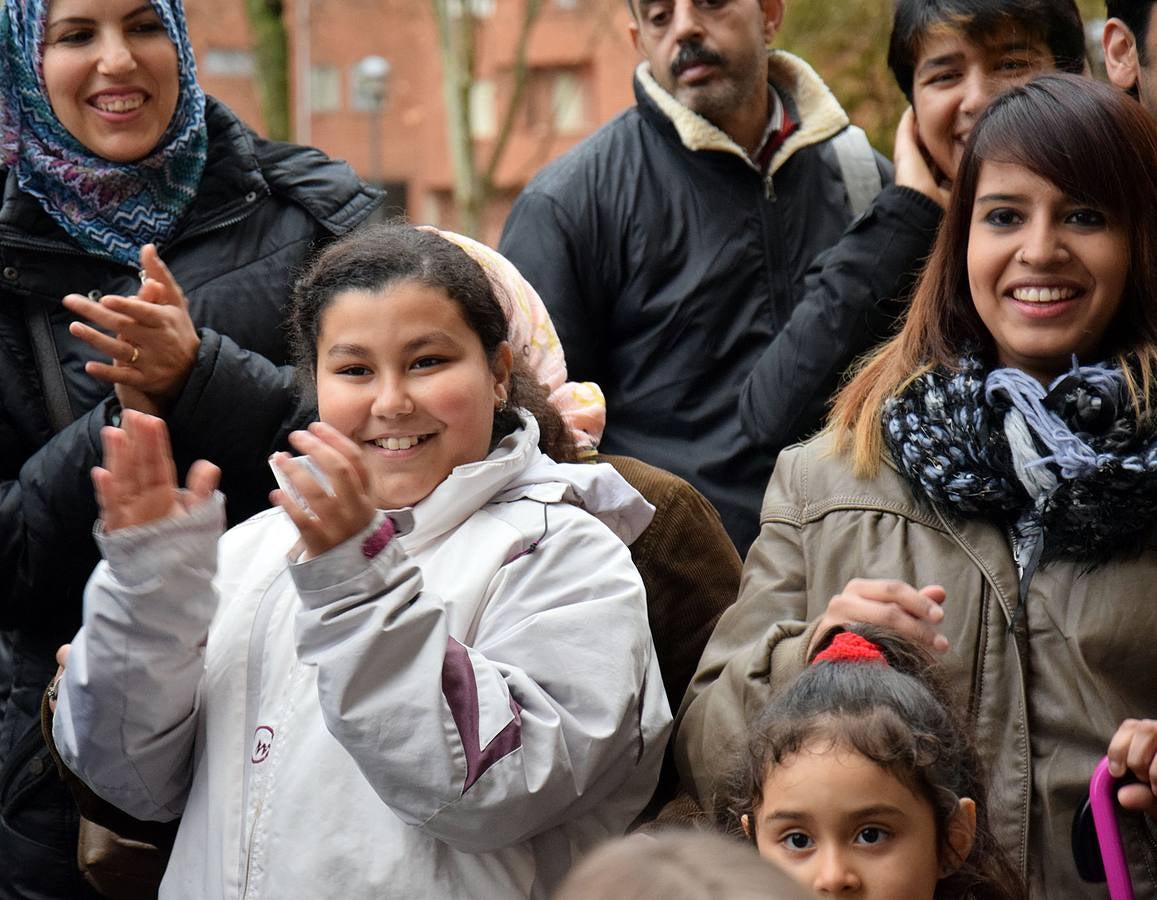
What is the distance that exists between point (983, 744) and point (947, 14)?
2.02 meters

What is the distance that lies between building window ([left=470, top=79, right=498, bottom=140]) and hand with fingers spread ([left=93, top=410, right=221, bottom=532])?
111 ft

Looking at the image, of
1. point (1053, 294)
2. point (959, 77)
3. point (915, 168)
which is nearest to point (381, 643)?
point (1053, 294)

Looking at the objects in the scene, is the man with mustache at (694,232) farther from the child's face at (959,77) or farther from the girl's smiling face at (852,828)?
the girl's smiling face at (852,828)

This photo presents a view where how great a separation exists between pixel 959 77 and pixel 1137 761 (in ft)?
6.79

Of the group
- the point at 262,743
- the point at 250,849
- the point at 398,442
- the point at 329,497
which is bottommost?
the point at 250,849

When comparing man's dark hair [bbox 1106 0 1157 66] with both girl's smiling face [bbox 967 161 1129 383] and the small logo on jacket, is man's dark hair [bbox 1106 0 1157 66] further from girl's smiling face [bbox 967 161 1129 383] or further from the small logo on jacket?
the small logo on jacket

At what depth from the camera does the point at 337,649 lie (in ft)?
8.87

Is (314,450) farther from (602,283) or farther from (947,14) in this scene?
(947,14)

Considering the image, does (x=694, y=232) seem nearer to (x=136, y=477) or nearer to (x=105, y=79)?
(x=105, y=79)

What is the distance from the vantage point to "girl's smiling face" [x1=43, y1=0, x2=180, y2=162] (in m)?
3.94

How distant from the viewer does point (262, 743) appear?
2979 mm

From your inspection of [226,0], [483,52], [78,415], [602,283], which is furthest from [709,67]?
[483,52]

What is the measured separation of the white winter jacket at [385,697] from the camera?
273 centimetres

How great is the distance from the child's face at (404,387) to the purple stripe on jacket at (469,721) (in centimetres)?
46
